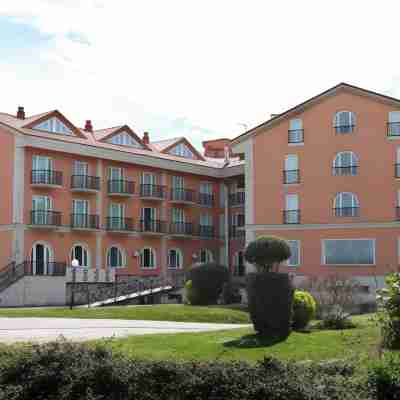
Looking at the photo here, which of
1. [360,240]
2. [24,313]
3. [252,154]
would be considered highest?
[252,154]

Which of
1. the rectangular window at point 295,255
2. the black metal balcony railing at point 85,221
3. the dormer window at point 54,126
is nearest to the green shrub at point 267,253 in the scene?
the rectangular window at point 295,255

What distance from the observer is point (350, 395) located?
9.07 metres

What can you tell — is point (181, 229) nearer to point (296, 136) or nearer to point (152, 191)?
point (152, 191)

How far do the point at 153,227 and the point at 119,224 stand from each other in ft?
10.1

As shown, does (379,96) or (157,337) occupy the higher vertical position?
(379,96)

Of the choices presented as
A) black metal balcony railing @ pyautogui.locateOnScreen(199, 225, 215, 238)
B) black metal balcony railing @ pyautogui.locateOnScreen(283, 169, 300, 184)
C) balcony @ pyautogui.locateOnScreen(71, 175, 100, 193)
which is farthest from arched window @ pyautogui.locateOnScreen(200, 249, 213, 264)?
black metal balcony railing @ pyautogui.locateOnScreen(283, 169, 300, 184)

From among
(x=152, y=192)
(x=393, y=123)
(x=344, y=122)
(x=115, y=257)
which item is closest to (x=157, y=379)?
(x=393, y=123)

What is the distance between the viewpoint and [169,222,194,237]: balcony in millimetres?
54656

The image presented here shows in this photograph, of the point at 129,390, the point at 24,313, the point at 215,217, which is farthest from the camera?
the point at 215,217

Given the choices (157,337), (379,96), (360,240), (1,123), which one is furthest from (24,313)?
(379,96)

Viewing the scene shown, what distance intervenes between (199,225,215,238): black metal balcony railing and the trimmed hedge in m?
45.8

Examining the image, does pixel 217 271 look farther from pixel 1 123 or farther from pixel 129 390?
pixel 129 390

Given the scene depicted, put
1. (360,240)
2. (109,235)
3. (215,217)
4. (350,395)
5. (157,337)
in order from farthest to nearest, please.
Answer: (215,217), (109,235), (360,240), (157,337), (350,395)

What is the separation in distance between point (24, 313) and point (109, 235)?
63.1ft
